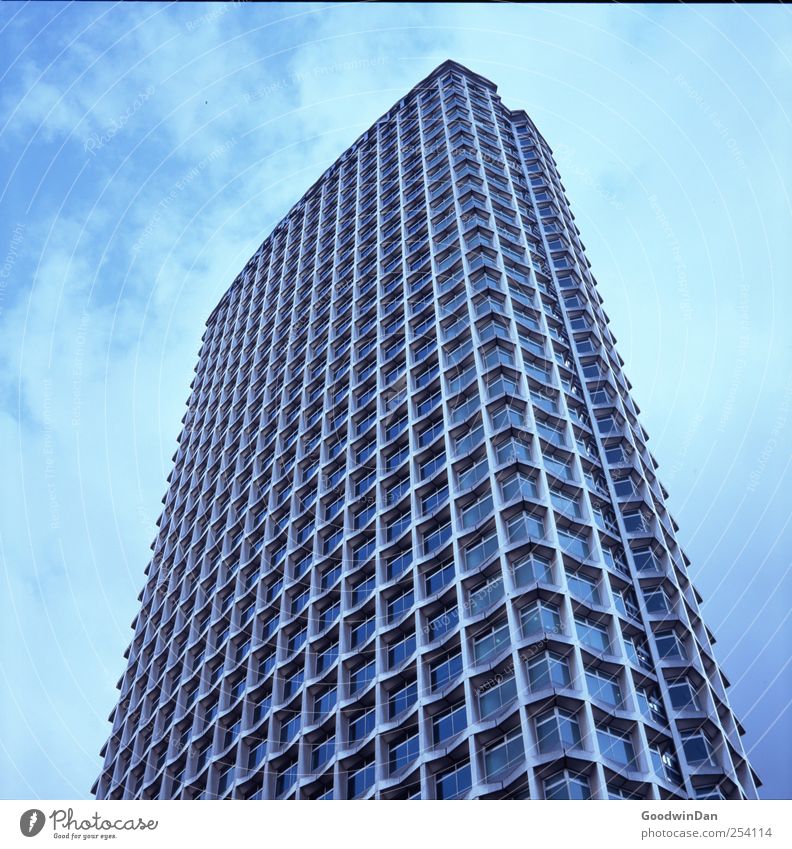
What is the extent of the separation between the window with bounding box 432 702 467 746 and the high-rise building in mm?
111

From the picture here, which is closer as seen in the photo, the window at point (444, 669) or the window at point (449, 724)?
A: the window at point (449, 724)

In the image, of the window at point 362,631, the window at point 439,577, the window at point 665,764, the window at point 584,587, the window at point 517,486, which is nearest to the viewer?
the window at point 665,764

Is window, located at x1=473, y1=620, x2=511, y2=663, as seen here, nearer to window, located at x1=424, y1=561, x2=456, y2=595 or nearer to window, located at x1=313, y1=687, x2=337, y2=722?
window, located at x1=424, y1=561, x2=456, y2=595

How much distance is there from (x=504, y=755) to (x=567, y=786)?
3.09 m

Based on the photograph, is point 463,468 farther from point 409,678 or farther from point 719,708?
point 719,708

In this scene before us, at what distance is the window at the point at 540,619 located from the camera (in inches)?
1534

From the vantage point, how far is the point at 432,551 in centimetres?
4616

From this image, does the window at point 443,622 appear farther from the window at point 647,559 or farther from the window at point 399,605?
the window at point 647,559

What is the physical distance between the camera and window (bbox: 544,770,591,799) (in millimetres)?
33656

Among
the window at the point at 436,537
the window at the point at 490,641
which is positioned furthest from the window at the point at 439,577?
the window at the point at 490,641

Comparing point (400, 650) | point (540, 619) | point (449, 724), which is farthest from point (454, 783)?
point (400, 650)

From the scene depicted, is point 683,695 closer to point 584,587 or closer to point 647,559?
point 584,587

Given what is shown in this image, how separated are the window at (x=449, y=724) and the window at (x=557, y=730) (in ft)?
12.6
